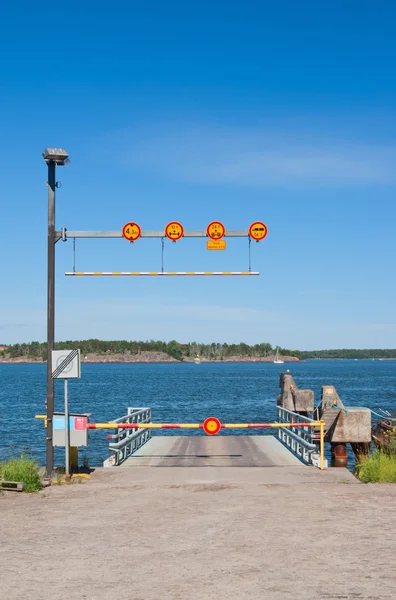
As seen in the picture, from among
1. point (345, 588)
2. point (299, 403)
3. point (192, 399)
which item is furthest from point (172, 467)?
point (192, 399)

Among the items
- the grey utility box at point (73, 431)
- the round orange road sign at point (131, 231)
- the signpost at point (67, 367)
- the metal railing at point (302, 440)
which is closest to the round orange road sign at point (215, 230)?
the round orange road sign at point (131, 231)

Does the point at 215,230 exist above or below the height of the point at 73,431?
above

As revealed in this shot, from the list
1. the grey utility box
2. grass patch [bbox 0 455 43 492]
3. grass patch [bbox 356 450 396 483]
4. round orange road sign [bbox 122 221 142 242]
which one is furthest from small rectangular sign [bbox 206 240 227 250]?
grass patch [bbox 0 455 43 492]

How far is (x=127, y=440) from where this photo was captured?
20.5m

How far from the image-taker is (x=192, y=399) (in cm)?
8025

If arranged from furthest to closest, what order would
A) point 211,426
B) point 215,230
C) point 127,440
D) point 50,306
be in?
1. point 127,440
2. point 211,426
3. point 215,230
4. point 50,306

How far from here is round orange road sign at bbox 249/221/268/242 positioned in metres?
17.3

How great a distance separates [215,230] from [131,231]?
187cm

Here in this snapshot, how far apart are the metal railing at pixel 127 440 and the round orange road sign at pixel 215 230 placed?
526cm

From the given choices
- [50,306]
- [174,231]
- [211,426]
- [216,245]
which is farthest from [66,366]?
[216,245]

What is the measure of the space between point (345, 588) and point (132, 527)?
4053 mm

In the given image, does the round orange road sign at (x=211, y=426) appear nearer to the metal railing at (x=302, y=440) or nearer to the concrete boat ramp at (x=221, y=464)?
the concrete boat ramp at (x=221, y=464)

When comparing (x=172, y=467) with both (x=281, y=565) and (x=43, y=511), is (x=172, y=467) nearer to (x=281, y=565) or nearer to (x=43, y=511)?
(x=43, y=511)

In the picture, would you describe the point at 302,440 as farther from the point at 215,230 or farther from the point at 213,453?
the point at 215,230
